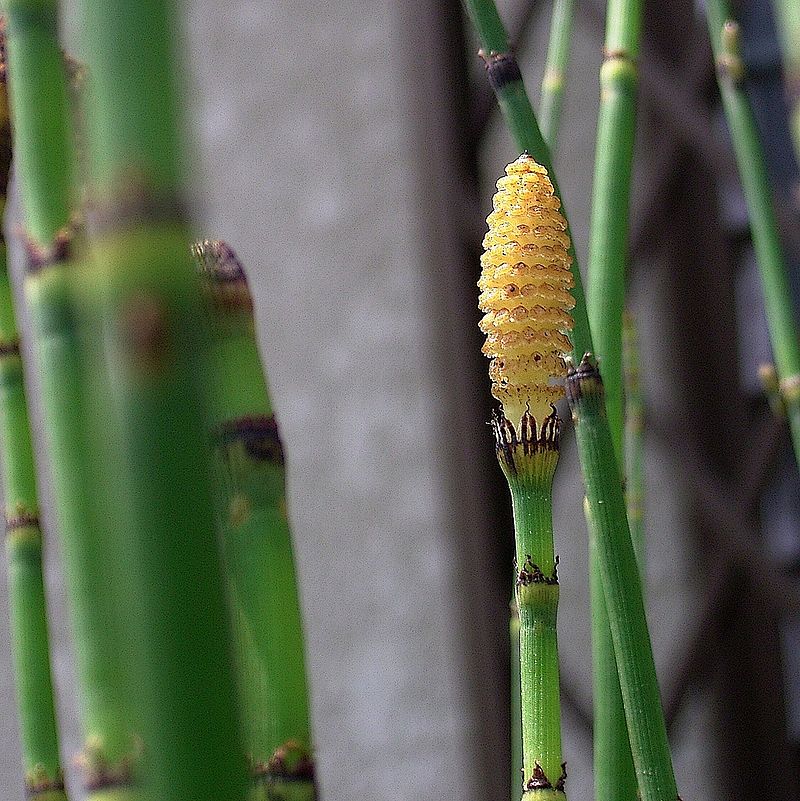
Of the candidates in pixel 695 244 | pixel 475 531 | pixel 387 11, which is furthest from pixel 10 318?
pixel 387 11

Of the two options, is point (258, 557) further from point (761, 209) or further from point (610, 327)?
point (761, 209)

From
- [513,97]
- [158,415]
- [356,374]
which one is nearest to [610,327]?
[513,97]

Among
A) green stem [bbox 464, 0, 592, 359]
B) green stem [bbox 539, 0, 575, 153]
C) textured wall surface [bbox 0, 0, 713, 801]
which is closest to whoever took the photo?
green stem [bbox 464, 0, 592, 359]

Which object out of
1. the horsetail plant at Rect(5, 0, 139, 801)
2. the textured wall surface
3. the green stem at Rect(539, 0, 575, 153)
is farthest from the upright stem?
the textured wall surface

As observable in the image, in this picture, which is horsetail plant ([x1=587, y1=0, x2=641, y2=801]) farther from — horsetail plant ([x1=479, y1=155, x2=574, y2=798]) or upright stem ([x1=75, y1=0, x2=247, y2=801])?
upright stem ([x1=75, y1=0, x2=247, y2=801])

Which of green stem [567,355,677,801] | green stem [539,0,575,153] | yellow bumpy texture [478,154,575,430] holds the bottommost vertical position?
green stem [567,355,677,801]

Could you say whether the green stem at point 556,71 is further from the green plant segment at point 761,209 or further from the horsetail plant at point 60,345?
the horsetail plant at point 60,345

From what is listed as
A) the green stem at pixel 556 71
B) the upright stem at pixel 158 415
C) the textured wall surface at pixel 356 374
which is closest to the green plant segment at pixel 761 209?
the green stem at pixel 556 71
